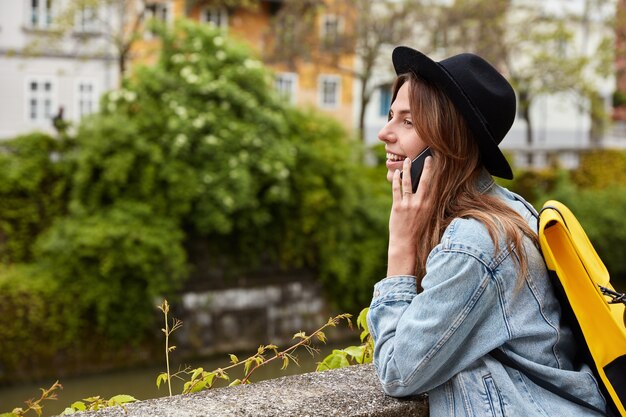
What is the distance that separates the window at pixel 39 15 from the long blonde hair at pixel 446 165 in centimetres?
1926

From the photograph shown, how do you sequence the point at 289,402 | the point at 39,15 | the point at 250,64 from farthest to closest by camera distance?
the point at 39,15, the point at 250,64, the point at 289,402

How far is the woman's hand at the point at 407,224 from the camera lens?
192 centimetres

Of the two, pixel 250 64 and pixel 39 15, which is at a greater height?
pixel 39 15

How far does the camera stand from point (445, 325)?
1.72 meters

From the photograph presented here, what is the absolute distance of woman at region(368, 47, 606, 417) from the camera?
1.74 metres

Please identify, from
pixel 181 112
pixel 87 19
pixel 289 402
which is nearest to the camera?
pixel 289 402

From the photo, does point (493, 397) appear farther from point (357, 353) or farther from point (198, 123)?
point (198, 123)

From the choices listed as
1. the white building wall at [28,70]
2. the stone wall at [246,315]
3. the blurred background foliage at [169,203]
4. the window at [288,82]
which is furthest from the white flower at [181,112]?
the window at [288,82]

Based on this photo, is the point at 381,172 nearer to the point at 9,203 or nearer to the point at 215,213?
the point at 215,213

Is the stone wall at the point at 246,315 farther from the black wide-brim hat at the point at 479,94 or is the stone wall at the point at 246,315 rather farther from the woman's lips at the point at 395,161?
the black wide-brim hat at the point at 479,94

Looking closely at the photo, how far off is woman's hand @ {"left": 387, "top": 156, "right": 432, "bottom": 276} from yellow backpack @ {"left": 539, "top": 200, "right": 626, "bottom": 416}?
27 centimetres

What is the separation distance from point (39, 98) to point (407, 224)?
19800 mm

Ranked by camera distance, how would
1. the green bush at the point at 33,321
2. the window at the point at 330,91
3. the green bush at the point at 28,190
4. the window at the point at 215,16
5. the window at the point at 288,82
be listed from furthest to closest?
1. the window at the point at 330,91
2. the window at the point at 288,82
3. the window at the point at 215,16
4. the green bush at the point at 28,190
5. the green bush at the point at 33,321

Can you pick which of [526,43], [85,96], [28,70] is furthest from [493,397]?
[85,96]
